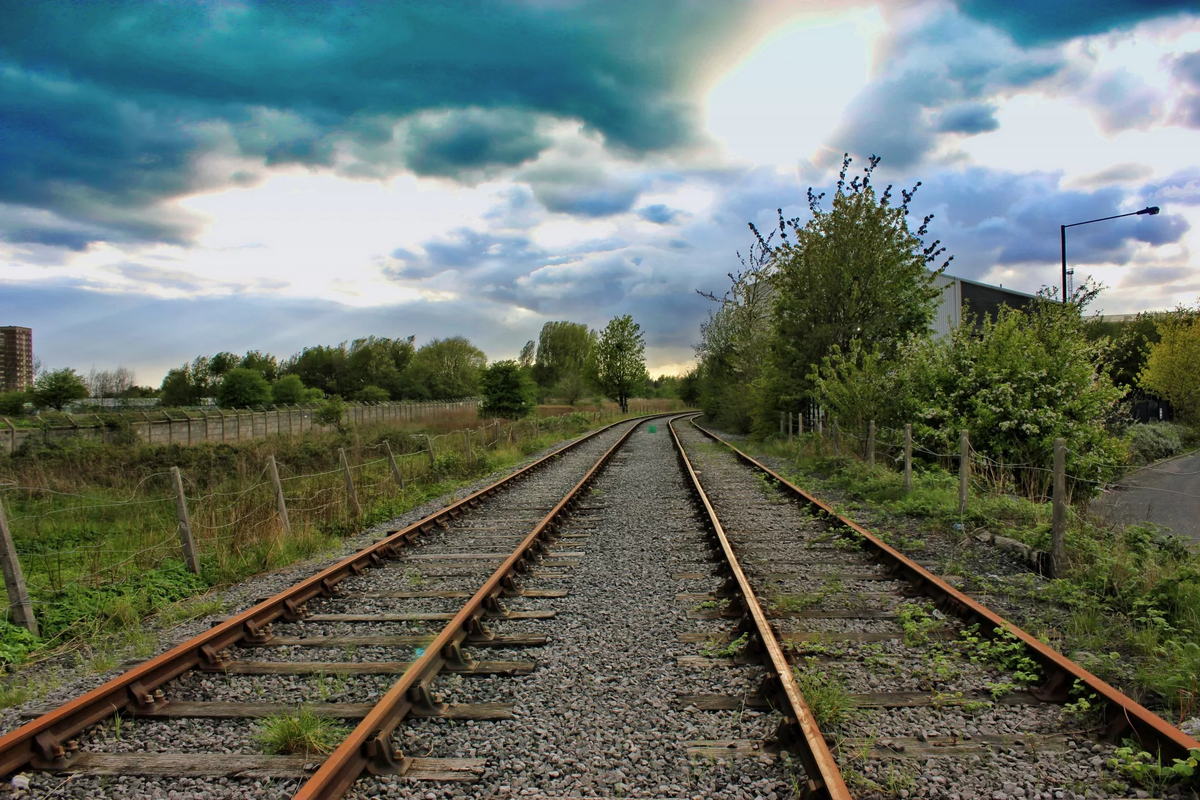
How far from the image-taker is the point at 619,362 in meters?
75.3

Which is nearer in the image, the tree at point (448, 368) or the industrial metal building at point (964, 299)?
the industrial metal building at point (964, 299)

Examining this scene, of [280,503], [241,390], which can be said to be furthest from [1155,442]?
[241,390]

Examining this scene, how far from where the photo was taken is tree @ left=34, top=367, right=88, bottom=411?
45.8 m

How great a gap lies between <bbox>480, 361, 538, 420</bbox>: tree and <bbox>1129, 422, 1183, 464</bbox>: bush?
29610 mm

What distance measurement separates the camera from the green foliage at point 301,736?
11.0 feet

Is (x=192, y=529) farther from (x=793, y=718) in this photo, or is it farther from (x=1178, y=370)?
(x=1178, y=370)

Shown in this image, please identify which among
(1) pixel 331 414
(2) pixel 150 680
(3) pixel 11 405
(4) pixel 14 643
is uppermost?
(3) pixel 11 405

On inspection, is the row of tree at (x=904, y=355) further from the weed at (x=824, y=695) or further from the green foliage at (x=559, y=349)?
the green foliage at (x=559, y=349)

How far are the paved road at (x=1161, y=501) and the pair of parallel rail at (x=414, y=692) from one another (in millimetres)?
5606

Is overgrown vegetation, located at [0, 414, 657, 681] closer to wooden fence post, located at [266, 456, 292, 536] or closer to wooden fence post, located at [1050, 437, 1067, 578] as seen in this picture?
wooden fence post, located at [266, 456, 292, 536]

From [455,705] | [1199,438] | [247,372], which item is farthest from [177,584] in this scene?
[247,372]

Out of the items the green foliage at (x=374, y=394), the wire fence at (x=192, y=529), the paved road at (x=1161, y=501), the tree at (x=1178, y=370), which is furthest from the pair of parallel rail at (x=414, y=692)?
the green foliage at (x=374, y=394)

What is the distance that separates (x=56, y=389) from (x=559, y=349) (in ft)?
216

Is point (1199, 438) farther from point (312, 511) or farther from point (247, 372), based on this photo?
point (247, 372)
